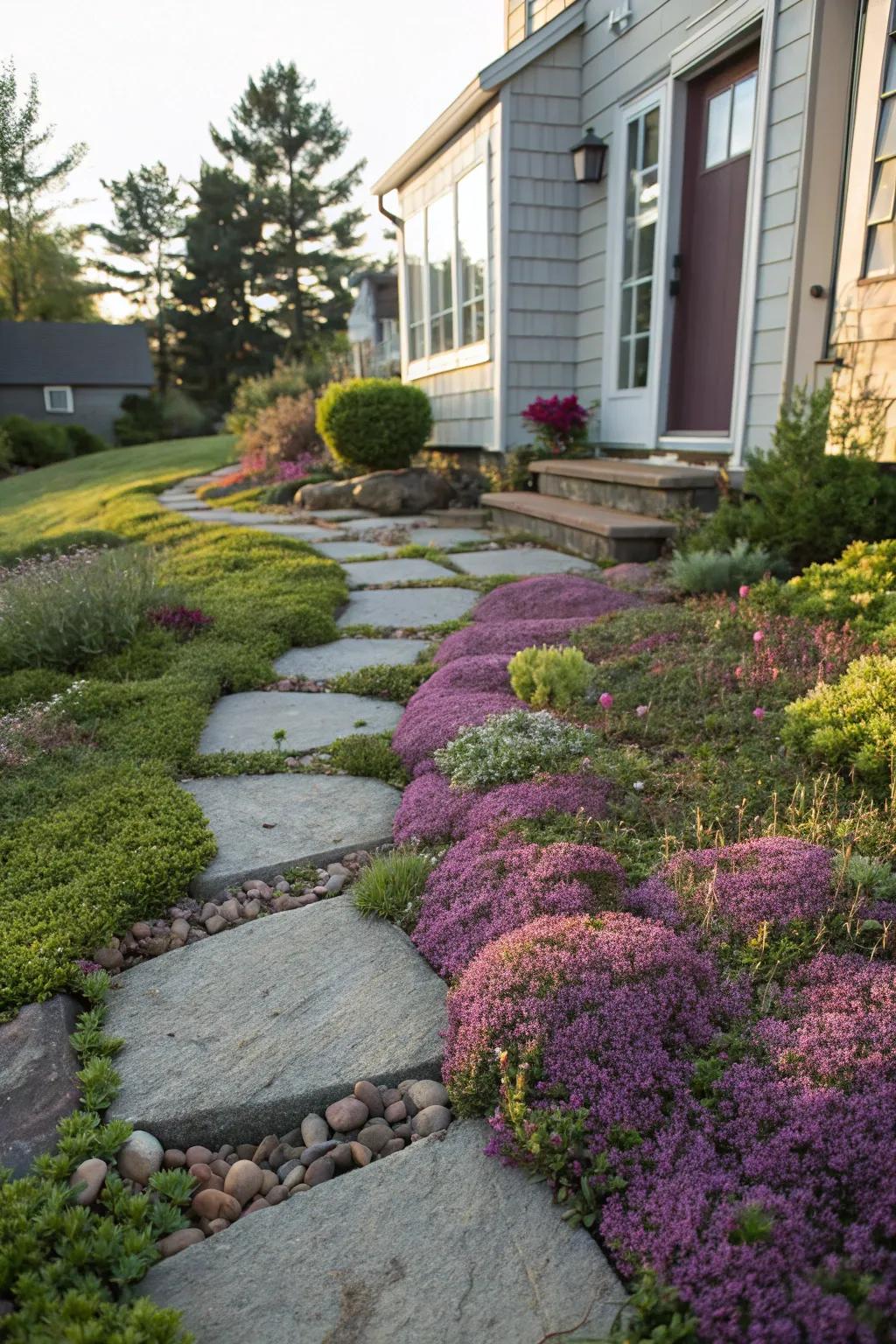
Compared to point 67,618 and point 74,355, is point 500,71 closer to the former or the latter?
point 67,618

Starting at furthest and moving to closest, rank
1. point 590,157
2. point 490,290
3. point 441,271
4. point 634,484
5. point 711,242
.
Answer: point 441,271
point 490,290
point 590,157
point 711,242
point 634,484

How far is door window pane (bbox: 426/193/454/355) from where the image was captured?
1030 cm

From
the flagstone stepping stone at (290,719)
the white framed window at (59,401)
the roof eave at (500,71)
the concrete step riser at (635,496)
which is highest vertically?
the roof eave at (500,71)

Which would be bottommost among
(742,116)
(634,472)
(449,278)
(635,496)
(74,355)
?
(635,496)

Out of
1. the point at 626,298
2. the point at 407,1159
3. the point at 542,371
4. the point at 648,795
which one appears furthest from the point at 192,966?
the point at 542,371

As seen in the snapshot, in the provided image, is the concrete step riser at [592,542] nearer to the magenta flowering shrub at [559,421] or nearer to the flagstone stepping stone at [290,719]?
the magenta flowering shrub at [559,421]

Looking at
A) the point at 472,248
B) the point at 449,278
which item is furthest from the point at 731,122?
the point at 449,278

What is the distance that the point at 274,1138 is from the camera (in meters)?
1.59

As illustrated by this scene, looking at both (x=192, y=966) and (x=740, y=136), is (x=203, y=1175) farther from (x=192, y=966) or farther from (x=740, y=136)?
(x=740, y=136)

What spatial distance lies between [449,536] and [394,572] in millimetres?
1954

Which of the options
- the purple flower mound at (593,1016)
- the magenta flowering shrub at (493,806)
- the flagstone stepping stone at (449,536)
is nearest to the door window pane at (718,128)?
the flagstone stepping stone at (449,536)

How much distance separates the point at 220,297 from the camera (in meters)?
36.6

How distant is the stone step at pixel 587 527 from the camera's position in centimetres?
586

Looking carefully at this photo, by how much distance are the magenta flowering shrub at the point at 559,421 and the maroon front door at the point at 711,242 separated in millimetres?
1131
